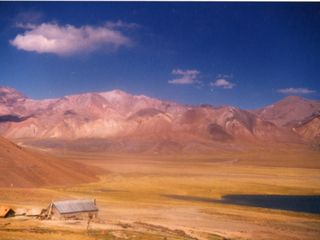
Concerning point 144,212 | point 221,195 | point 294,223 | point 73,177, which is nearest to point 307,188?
point 221,195

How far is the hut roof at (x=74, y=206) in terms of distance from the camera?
2622 cm

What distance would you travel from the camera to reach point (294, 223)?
101 feet

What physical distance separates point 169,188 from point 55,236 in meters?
37.7

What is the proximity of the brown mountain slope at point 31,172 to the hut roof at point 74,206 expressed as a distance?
21.3 m

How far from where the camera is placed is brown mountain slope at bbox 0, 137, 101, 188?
46.5 metres

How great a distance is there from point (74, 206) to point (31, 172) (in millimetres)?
27280

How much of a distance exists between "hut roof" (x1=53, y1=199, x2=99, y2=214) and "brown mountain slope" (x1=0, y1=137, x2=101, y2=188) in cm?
2131

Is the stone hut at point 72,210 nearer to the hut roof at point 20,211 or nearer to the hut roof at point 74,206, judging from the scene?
the hut roof at point 74,206

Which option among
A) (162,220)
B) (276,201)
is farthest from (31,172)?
(276,201)

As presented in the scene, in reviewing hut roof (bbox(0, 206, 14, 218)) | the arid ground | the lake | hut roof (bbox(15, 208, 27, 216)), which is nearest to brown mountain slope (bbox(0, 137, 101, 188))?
the arid ground

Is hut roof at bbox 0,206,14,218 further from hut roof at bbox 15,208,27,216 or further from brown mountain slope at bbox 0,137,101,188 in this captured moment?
brown mountain slope at bbox 0,137,101,188

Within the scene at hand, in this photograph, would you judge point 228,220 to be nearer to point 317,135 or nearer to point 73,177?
point 73,177

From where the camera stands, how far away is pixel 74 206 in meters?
27.1

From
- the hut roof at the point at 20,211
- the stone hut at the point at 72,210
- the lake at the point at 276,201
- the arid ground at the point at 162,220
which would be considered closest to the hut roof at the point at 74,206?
the stone hut at the point at 72,210
